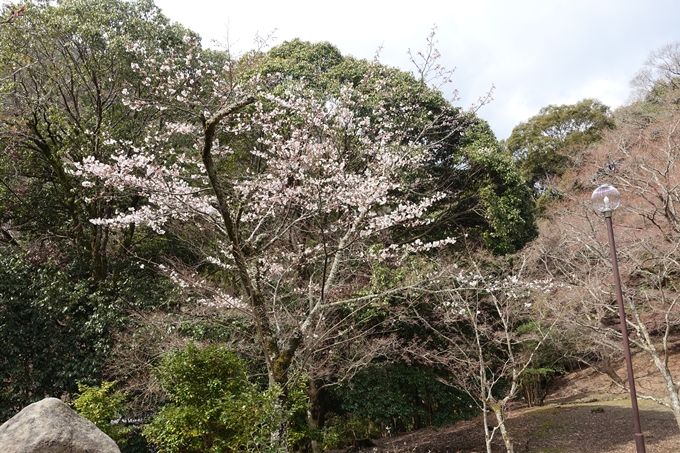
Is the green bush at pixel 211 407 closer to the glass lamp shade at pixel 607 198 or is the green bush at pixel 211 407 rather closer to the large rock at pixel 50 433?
the large rock at pixel 50 433

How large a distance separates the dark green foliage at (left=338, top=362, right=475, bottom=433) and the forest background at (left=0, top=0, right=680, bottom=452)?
0.05 metres

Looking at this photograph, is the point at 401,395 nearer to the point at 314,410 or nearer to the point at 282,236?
the point at 314,410

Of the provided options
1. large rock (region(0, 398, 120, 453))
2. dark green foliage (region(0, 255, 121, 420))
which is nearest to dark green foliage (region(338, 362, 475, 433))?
Answer: dark green foliage (region(0, 255, 121, 420))

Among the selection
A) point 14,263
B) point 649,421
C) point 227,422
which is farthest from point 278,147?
point 649,421

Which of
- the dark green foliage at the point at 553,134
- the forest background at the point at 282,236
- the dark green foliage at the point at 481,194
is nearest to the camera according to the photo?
the forest background at the point at 282,236

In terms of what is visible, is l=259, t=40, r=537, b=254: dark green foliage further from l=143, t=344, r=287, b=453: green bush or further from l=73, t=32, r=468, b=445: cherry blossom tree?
l=143, t=344, r=287, b=453: green bush

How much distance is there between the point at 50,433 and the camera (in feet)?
11.8

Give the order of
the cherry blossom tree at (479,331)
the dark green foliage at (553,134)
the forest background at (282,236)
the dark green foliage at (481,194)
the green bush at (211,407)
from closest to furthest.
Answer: the green bush at (211,407) < the forest background at (282,236) < the cherry blossom tree at (479,331) < the dark green foliage at (481,194) < the dark green foliage at (553,134)

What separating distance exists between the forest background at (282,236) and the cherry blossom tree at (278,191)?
0.27 ft

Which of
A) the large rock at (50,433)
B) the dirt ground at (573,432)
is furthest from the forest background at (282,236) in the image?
the large rock at (50,433)

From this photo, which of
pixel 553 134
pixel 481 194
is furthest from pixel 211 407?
pixel 553 134

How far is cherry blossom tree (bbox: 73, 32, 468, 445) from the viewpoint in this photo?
16.7 feet

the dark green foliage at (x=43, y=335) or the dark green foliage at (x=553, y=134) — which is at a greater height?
the dark green foliage at (x=553, y=134)

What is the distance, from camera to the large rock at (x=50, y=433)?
352cm
